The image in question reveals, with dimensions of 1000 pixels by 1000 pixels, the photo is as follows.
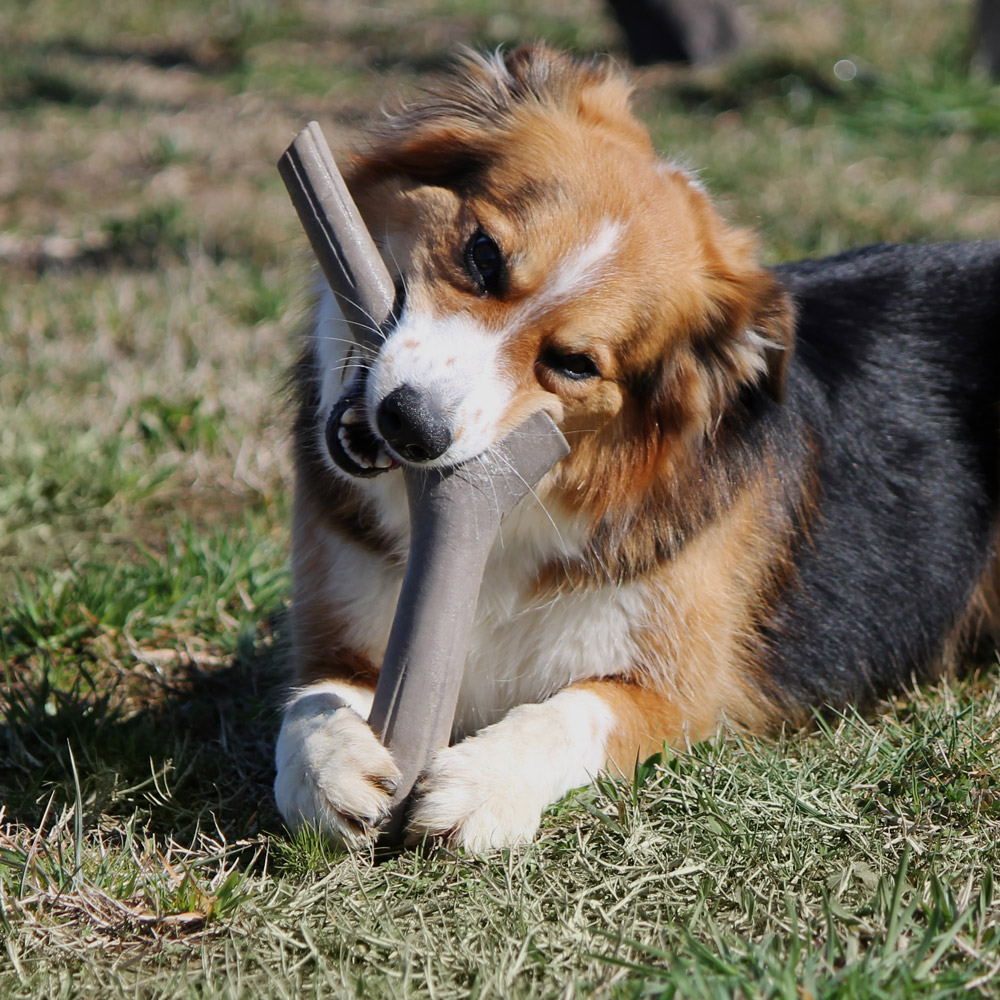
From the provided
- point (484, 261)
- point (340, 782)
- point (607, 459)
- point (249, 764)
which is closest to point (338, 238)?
point (484, 261)

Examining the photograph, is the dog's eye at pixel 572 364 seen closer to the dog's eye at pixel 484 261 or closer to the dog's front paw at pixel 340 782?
the dog's eye at pixel 484 261

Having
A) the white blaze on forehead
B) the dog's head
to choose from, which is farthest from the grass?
the white blaze on forehead

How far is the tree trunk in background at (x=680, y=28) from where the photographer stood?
8.93 m

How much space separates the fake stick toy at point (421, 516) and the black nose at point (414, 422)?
0.33 feet

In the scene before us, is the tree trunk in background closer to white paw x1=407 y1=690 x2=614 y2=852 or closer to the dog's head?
the dog's head

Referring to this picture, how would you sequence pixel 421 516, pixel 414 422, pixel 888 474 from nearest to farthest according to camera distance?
pixel 414 422
pixel 421 516
pixel 888 474

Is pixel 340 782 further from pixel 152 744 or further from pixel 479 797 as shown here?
pixel 152 744

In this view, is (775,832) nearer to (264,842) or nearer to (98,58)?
(264,842)

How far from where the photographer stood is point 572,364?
99.2 inches

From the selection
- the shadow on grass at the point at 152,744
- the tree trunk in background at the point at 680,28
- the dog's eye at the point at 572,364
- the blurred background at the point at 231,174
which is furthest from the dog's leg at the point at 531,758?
the tree trunk in background at the point at 680,28

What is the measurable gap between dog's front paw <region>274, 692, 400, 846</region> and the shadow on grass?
0.77 ft

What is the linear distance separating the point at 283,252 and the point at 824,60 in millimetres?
4990

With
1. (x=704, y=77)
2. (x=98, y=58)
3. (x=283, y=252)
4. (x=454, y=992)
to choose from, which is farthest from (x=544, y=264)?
(x=98, y=58)

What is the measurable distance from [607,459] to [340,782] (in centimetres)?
93
